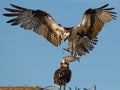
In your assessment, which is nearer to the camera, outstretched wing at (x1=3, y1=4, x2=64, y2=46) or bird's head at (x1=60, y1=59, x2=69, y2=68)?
bird's head at (x1=60, y1=59, x2=69, y2=68)

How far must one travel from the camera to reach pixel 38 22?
53.2ft

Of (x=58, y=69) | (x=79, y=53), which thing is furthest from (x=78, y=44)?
(x=58, y=69)

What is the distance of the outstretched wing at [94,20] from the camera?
49.7ft

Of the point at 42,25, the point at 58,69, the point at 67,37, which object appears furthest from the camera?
the point at 42,25

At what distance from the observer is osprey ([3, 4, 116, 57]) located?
1491 cm

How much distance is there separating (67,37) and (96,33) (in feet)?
2.58

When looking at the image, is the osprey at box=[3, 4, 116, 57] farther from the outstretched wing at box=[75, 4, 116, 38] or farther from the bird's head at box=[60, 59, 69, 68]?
the bird's head at box=[60, 59, 69, 68]

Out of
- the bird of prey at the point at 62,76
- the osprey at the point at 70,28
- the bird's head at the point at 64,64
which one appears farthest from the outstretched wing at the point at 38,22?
the bird of prey at the point at 62,76

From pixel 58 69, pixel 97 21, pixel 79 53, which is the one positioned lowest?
pixel 58 69

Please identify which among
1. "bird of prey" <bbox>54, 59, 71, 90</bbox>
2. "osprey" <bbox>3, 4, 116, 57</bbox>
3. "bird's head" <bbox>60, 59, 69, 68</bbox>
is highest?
"osprey" <bbox>3, 4, 116, 57</bbox>

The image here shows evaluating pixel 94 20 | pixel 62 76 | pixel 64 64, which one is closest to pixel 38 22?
pixel 94 20

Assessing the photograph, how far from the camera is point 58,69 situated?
36.9ft

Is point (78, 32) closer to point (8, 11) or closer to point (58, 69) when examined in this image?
point (8, 11)

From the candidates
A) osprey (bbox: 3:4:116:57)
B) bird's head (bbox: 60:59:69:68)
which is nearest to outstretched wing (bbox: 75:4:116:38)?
osprey (bbox: 3:4:116:57)
